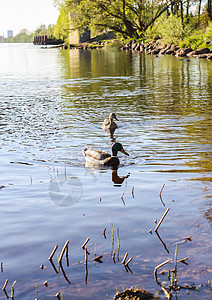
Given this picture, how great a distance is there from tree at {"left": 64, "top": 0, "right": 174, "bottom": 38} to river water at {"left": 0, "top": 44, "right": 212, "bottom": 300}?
5692 centimetres

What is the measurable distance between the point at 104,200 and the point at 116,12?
69791mm

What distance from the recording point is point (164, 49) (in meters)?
55.5

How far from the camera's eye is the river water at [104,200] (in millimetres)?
4746

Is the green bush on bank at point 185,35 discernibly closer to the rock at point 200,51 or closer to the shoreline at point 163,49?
the shoreline at point 163,49

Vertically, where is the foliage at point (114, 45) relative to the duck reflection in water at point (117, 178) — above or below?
above

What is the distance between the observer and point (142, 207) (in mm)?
6855

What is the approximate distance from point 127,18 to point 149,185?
2863 inches

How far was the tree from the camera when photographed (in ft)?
230

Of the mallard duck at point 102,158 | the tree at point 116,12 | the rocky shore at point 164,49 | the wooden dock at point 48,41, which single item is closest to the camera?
the mallard duck at point 102,158

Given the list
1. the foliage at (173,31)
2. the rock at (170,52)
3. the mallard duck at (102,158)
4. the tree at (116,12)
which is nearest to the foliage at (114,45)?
the tree at (116,12)

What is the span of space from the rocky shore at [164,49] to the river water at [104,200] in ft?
97.0

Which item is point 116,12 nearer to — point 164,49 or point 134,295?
point 164,49

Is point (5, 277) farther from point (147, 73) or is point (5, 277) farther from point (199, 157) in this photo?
point (147, 73)

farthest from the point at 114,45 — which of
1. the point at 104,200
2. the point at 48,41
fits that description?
the point at 104,200
